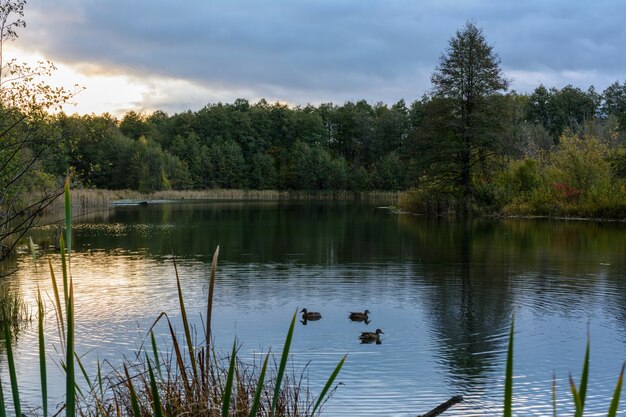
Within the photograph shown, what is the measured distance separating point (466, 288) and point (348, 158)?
322 ft

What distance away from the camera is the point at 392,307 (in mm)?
15453

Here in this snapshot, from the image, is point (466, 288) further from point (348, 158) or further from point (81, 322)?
point (348, 158)

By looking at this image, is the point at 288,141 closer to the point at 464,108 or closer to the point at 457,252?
the point at 464,108

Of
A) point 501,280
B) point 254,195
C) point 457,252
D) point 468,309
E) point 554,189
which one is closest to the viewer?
point 468,309

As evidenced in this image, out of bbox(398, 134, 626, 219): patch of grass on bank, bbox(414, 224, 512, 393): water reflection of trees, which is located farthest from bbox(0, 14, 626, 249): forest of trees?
bbox(414, 224, 512, 393): water reflection of trees

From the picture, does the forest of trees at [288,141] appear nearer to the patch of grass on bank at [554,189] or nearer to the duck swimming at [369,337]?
the patch of grass on bank at [554,189]

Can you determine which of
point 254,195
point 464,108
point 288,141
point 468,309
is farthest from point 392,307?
point 288,141

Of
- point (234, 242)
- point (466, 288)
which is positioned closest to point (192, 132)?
point (234, 242)

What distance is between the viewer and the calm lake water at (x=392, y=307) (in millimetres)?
9898

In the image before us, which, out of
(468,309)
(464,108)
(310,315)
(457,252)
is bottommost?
(468,309)

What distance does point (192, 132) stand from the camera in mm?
112062

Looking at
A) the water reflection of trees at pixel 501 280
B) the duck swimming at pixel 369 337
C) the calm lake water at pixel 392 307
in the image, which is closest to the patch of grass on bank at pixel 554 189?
the water reflection of trees at pixel 501 280

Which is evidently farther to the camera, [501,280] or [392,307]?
[501,280]

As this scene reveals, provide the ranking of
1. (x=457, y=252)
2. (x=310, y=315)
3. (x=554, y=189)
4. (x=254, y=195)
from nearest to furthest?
(x=310, y=315), (x=457, y=252), (x=554, y=189), (x=254, y=195)
